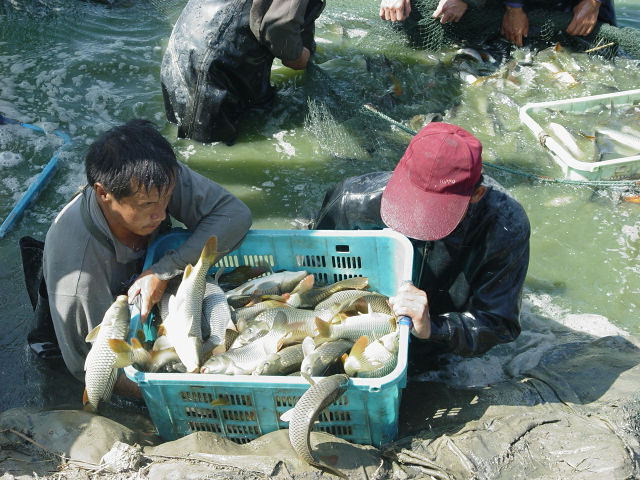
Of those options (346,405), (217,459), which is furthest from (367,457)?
(217,459)

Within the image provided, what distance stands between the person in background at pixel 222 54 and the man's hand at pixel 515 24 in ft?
10.2

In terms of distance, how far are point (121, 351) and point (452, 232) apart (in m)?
1.63

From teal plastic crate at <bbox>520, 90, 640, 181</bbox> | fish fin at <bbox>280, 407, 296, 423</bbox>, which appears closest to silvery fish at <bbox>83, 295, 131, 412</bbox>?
fish fin at <bbox>280, 407, 296, 423</bbox>

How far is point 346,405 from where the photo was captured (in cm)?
A: 241

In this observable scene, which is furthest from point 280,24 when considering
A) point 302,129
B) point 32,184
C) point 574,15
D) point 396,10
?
point 574,15

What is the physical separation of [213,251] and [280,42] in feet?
10.4

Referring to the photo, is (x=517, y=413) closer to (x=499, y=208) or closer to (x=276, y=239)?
(x=499, y=208)

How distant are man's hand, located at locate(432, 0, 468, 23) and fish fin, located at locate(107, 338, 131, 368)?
20.8ft

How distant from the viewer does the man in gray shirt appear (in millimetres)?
2430

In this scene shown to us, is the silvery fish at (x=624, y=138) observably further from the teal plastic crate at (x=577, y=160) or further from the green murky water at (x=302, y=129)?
the green murky water at (x=302, y=129)

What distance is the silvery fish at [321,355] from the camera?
96.8 inches

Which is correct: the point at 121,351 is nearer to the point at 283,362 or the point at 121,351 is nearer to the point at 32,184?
the point at 283,362

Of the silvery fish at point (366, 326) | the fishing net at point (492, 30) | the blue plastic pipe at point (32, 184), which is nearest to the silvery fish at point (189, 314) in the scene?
the silvery fish at point (366, 326)

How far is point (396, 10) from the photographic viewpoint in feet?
23.0
